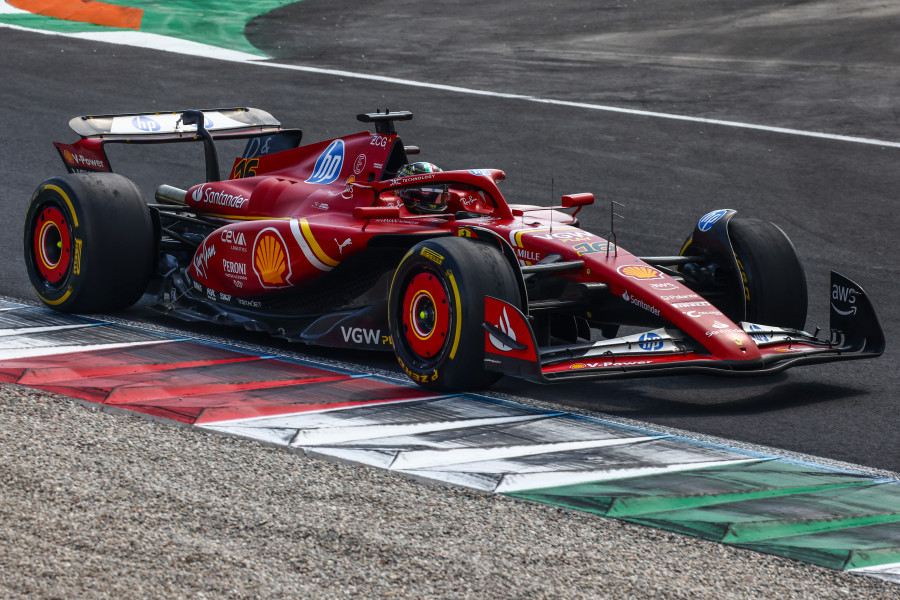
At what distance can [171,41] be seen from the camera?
64.7ft

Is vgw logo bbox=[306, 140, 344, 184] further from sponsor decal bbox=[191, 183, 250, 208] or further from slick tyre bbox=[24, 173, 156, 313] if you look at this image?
slick tyre bbox=[24, 173, 156, 313]

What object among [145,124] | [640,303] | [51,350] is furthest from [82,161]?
[640,303]

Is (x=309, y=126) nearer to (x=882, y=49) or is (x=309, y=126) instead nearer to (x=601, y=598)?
(x=882, y=49)

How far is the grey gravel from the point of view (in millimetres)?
4012

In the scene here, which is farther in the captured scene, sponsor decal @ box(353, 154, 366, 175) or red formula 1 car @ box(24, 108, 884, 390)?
sponsor decal @ box(353, 154, 366, 175)

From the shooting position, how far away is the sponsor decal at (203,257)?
8.27 m

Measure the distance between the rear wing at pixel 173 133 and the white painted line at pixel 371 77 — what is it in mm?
7350

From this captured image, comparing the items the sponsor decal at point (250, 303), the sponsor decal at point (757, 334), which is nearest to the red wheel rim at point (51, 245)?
the sponsor decal at point (250, 303)

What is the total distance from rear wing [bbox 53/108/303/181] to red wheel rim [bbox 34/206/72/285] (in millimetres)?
725

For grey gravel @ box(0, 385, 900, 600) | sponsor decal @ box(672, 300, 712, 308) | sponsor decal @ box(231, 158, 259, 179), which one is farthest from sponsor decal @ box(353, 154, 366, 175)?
grey gravel @ box(0, 385, 900, 600)

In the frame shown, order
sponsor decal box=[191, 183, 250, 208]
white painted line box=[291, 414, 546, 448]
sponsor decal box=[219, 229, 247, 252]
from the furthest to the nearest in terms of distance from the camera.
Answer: sponsor decal box=[191, 183, 250, 208], sponsor decal box=[219, 229, 247, 252], white painted line box=[291, 414, 546, 448]

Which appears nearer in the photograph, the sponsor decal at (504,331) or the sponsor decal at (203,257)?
the sponsor decal at (504,331)

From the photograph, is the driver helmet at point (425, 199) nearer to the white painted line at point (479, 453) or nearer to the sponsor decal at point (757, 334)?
the sponsor decal at point (757, 334)

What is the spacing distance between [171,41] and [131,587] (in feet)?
55.3
